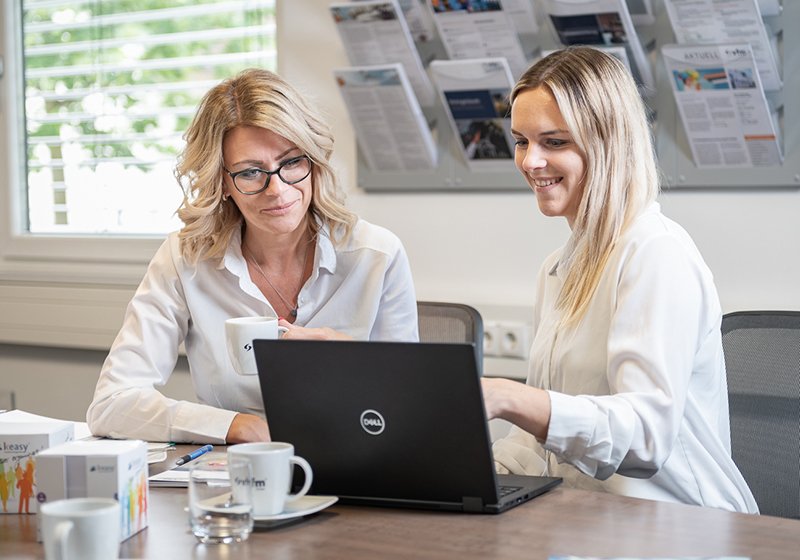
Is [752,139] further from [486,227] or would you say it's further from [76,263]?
[76,263]

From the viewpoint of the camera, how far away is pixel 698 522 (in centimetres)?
133

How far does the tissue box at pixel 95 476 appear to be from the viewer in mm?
1282

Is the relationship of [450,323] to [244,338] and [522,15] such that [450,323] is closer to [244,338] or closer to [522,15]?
[244,338]

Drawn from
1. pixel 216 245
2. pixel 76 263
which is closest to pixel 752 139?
pixel 216 245

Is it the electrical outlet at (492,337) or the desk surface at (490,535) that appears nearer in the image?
the desk surface at (490,535)

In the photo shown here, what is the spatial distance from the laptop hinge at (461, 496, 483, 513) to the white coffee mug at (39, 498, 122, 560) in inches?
18.0

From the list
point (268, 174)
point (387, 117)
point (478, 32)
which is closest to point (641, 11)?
point (478, 32)

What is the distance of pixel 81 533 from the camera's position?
1.08 meters

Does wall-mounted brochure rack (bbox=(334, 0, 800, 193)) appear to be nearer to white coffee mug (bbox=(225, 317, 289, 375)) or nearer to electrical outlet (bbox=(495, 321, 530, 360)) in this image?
electrical outlet (bbox=(495, 321, 530, 360))

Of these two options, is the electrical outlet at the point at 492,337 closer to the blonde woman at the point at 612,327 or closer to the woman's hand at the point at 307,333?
the blonde woman at the point at 612,327

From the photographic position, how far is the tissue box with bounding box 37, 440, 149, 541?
128cm

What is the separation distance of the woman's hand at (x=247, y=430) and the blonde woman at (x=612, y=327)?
40cm

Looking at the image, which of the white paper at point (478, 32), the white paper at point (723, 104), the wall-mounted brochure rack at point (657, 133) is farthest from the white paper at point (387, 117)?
the white paper at point (723, 104)

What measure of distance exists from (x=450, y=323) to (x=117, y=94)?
6.30 ft
